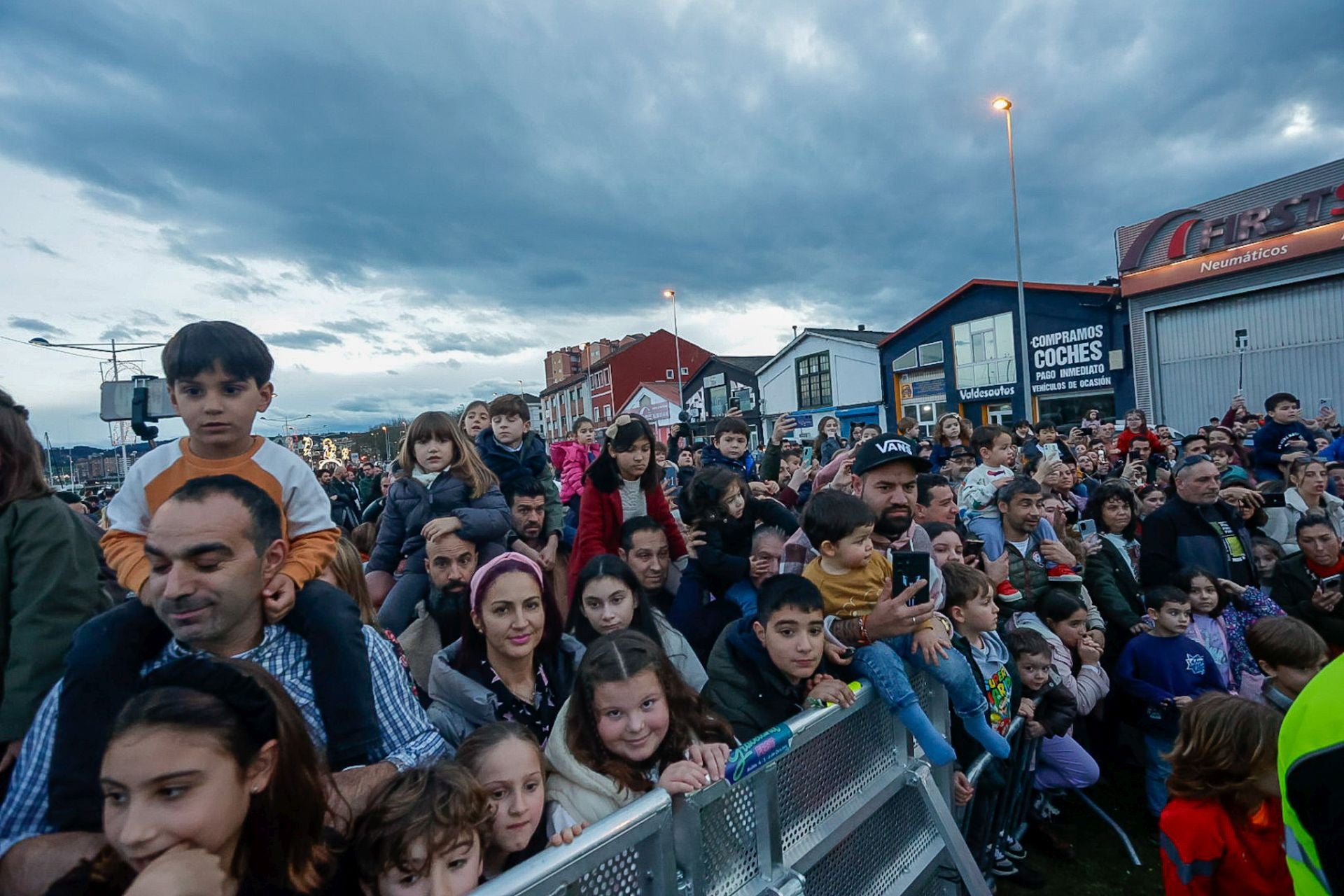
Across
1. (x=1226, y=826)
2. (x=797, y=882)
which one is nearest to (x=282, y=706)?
(x=797, y=882)

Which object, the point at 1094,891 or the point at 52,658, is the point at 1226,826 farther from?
the point at 52,658

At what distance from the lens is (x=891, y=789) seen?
2441 millimetres

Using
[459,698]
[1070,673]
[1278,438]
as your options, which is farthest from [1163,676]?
[1278,438]

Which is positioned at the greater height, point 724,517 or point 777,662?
point 724,517

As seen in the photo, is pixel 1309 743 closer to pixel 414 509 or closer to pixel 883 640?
pixel 883 640

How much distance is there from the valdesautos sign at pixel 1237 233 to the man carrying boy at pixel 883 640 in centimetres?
1898

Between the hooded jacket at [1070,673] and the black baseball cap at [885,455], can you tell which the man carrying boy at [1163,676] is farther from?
the black baseball cap at [885,455]

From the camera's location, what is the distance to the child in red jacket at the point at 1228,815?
2193 millimetres

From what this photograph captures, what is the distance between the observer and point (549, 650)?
2.54 m

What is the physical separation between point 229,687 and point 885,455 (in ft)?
9.00

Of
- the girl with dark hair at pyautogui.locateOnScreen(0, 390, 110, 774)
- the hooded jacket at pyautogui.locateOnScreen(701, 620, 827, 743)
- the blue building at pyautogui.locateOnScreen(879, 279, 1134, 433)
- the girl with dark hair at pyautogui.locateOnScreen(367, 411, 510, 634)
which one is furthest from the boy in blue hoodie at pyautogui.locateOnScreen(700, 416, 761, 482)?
the blue building at pyautogui.locateOnScreen(879, 279, 1134, 433)

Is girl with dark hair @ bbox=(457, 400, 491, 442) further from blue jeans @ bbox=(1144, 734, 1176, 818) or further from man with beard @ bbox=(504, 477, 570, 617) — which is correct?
blue jeans @ bbox=(1144, 734, 1176, 818)

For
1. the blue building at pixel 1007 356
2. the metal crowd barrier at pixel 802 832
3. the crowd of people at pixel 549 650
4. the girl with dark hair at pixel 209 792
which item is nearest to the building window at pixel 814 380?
the blue building at pixel 1007 356

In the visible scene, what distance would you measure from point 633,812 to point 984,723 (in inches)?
75.6
